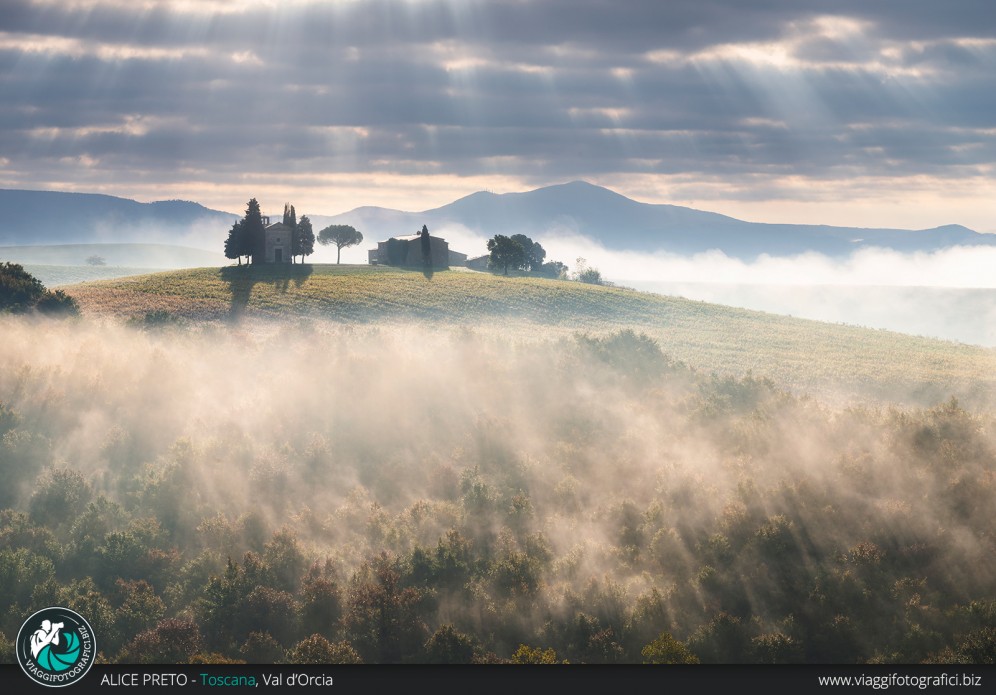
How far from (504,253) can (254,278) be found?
173 feet

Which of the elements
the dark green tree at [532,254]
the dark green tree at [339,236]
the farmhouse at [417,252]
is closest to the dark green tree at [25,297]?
the farmhouse at [417,252]

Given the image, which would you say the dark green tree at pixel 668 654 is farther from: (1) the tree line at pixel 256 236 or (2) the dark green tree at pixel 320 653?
(1) the tree line at pixel 256 236

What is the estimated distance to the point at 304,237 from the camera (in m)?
129

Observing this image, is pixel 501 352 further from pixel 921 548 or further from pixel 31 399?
pixel 921 548

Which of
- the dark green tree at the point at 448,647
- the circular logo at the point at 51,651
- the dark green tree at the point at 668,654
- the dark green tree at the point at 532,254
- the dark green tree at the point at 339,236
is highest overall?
the dark green tree at the point at 339,236

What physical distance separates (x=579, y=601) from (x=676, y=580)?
2783 mm

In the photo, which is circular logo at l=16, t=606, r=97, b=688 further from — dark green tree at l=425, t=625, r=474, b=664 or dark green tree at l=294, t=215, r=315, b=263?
dark green tree at l=294, t=215, r=315, b=263

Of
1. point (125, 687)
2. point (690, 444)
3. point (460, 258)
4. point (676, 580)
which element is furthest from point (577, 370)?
point (460, 258)

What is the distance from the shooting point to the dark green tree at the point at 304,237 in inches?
4951

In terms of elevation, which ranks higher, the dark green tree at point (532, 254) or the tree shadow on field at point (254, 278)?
the dark green tree at point (532, 254)

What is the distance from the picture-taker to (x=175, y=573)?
2055 cm

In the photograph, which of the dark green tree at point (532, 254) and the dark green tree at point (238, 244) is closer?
the dark green tree at point (238, 244)

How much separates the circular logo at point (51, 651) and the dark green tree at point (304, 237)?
383ft

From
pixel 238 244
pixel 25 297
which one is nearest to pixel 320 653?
pixel 25 297
